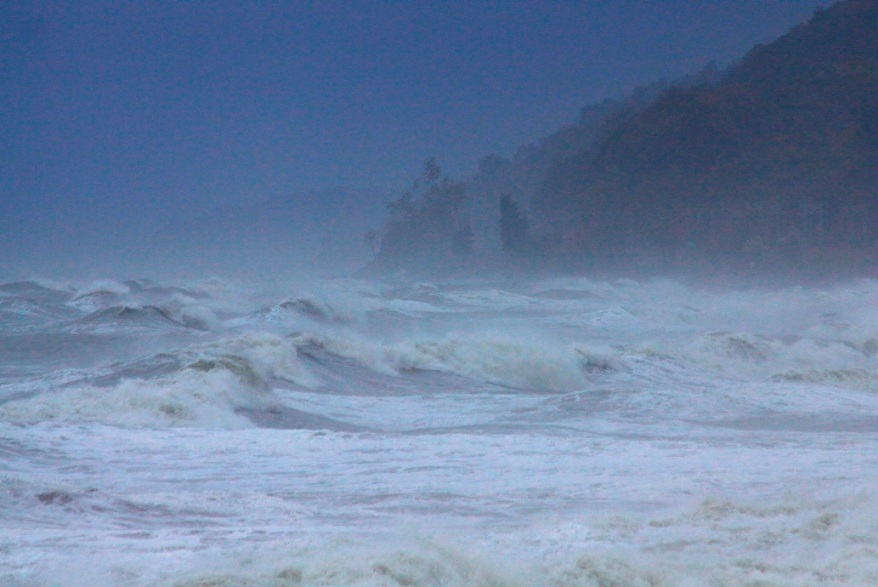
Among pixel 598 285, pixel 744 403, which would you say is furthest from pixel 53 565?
pixel 598 285

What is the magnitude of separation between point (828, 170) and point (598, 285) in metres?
16.4

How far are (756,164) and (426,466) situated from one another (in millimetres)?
54515

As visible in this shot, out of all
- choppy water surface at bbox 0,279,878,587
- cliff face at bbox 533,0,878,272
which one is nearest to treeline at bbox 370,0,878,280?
cliff face at bbox 533,0,878,272

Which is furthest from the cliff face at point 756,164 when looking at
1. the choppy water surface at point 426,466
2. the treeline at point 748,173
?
the choppy water surface at point 426,466

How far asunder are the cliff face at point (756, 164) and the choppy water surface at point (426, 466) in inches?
1454

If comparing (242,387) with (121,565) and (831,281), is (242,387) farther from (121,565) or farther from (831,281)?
(831,281)

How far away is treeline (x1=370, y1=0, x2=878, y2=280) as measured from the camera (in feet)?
170

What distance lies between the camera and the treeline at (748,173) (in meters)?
51.8

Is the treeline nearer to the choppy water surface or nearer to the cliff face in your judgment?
the cliff face

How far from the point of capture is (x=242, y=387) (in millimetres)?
11148

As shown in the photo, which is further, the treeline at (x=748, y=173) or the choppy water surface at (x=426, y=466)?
the treeline at (x=748, y=173)

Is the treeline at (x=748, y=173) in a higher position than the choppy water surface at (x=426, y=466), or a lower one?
higher

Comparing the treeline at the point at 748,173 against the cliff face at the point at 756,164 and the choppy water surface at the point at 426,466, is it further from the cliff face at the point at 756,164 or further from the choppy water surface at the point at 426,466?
the choppy water surface at the point at 426,466

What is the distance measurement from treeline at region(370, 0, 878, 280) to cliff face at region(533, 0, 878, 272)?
9 cm
